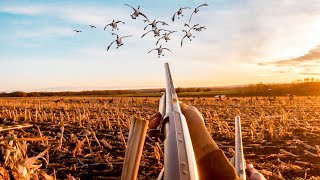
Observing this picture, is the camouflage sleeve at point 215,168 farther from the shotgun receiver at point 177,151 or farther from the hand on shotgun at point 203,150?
the shotgun receiver at point 177,151

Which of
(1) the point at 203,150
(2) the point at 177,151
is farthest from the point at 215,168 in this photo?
(2) the point at 177,151

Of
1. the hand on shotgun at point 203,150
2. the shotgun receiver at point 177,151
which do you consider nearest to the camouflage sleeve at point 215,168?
the hand on shotgun at point 203,150

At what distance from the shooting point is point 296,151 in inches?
312

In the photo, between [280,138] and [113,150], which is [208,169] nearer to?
[113,150]

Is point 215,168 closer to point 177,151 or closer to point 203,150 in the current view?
point 203,150

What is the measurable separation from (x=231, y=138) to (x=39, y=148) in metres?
4.50

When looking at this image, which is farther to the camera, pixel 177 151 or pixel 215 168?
pixel 215 168

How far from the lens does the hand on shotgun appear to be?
3.76 feet

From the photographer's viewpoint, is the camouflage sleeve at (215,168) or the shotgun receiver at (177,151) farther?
the camouflage sleeve at (215,168)

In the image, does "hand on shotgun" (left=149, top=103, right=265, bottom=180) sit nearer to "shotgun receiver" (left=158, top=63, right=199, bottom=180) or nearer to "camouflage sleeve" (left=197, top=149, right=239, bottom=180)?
"camouflage sleeve" (left=197, top=149, right=239, bottom=180)

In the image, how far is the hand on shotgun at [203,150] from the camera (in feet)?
3.76

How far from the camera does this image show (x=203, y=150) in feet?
3.93

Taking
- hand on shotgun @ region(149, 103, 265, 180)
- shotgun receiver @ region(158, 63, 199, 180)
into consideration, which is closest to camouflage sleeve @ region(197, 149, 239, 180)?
hand on shotgun @ region(149, 103, 265, 180)

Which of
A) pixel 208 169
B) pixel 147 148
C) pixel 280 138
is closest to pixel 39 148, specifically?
pixel 147 148
